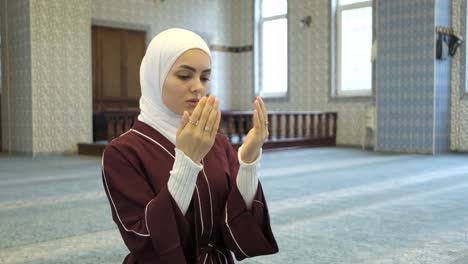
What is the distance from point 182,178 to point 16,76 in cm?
751

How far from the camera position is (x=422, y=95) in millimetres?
7543

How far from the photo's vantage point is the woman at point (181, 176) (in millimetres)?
1175

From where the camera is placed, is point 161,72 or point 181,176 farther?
point 161,72

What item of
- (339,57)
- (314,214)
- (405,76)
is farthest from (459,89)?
(314,214)

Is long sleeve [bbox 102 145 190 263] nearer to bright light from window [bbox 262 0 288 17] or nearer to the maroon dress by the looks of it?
the maroon dress

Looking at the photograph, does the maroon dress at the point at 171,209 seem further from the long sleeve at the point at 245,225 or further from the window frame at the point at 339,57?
the window frame at the point at 339,57

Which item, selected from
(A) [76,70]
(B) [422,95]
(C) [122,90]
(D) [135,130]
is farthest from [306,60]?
(D) [135,130]

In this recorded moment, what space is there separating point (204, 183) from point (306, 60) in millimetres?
8800

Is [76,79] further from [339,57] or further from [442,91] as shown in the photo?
[442,91]

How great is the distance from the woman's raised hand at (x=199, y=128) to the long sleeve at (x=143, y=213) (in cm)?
12

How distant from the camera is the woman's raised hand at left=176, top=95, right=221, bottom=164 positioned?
1112mm

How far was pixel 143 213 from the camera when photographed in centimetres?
122

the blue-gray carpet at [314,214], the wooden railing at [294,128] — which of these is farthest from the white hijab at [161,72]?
the wooden railing at [294,128]

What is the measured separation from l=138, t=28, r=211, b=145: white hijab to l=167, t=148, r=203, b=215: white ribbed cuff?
171 millimetres
